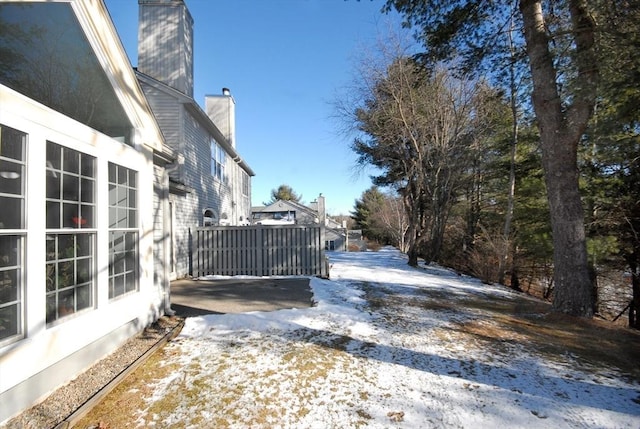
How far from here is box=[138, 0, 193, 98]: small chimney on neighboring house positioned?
10453 millimetres

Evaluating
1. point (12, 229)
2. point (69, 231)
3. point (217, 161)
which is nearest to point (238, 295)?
point (69, 231)

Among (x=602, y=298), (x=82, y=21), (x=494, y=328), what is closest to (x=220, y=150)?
(x=82, y=21)

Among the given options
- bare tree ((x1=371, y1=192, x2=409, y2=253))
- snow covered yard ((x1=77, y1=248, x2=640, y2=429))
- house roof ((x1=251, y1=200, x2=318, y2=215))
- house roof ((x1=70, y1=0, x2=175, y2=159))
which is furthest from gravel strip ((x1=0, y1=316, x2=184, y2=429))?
house roof ((x1=251, y1=200, x2=318, y2=215))

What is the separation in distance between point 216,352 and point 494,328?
4.35 meters

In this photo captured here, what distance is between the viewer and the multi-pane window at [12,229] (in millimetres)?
2447

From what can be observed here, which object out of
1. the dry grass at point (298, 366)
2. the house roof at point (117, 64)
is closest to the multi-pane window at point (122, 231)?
the house roof at point (117, 64)

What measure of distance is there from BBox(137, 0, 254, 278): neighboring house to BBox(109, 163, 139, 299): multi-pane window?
3.52m

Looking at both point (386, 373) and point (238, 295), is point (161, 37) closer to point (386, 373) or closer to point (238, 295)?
point (238, 295)

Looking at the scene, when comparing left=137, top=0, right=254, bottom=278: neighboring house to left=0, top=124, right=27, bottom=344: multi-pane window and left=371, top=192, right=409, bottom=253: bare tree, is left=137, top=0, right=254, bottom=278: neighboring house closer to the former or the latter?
left=0, top=124, right=27, bottom=344: multi-pane window

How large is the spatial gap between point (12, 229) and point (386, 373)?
371 cm

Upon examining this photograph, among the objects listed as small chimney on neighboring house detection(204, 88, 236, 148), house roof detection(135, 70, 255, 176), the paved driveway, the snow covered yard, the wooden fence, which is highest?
small chimney on neighboring house detection(204, 88, 236, 148)

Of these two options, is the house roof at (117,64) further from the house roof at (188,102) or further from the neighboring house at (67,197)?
the house roof at (188,102)

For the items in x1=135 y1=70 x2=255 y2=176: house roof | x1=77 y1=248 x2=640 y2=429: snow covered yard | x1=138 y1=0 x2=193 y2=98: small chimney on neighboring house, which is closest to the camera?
x1=77 y1=248 x2=640 y2=429: snow covered yard

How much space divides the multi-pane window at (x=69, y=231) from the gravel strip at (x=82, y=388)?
679mm
